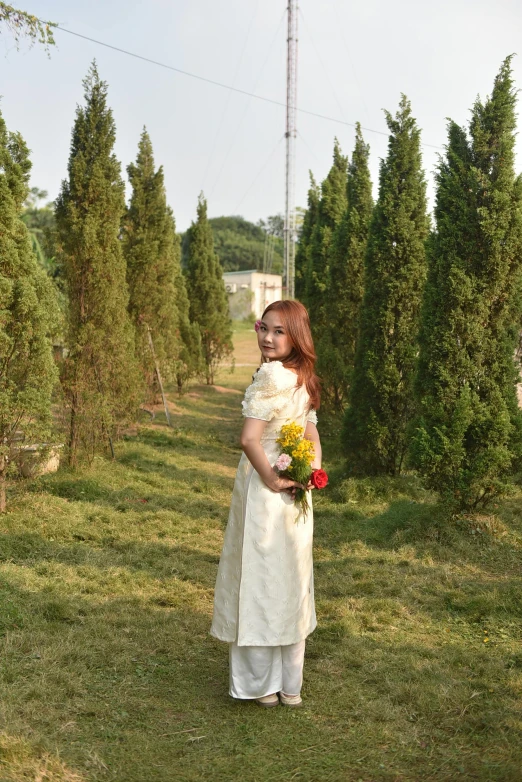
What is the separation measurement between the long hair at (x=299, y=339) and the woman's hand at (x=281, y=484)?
0.51 m

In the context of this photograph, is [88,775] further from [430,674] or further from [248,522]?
[430,674]

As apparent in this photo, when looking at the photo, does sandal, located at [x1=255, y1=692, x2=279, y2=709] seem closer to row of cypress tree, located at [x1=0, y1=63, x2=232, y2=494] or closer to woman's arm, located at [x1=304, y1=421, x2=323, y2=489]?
woman's arm, located at [x1=304, y1=421, x2=323, y2=489]

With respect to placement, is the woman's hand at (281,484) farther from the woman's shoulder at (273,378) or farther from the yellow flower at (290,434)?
the woman's shoulder at (273,378)

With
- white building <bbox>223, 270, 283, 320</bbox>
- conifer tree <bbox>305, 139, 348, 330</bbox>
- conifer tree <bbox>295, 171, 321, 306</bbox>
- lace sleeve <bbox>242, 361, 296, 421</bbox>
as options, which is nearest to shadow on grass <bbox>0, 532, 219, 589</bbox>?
lace sleeve <bbox>242, 361, 296, 421</bbox>

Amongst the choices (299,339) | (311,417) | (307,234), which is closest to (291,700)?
(311,417)

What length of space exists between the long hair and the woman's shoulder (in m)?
0.10

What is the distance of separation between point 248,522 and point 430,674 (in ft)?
4.81

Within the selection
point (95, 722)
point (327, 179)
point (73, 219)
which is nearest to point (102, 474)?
point (73, 219)

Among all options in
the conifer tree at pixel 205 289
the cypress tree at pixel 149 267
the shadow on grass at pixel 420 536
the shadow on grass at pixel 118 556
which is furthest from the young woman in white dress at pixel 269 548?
the conifer tree at pixel 205 289

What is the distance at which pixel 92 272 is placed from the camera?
9.16 meters

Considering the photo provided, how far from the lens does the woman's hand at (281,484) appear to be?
12.2 ft

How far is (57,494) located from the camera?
8.00 m

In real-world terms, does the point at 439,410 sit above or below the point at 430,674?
above

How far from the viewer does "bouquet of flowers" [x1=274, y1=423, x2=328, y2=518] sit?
3.76 m
